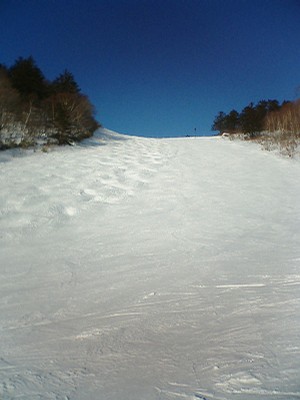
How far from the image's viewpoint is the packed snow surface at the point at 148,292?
155 cm

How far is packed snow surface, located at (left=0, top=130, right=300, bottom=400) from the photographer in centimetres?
155

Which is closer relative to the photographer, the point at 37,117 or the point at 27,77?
the point at 37,117

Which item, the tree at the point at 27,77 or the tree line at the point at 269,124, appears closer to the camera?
the tree line at the point at 269,124

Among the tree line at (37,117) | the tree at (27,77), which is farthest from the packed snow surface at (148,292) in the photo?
the tree at (27,77)

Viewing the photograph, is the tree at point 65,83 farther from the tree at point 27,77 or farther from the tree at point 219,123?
the tree at point 219,123

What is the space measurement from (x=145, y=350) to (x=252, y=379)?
0.67 metres

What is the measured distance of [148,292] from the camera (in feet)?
8.26

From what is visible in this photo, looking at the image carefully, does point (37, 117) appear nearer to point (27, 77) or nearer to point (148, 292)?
point (27, 77)

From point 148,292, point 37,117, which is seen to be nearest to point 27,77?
point 37,117

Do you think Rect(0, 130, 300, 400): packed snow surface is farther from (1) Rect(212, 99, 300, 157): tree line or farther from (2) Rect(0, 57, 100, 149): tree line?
(1) Rect(212, 99, 300, 157): tree line

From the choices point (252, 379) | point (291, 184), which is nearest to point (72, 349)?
point (252, 379)

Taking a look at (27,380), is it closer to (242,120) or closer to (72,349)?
(72,349)

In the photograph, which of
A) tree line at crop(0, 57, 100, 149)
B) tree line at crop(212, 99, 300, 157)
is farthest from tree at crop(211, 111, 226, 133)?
tree line at crop(0, 57, 100, 149)

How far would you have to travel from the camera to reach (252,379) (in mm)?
1480
